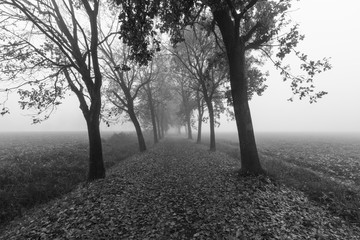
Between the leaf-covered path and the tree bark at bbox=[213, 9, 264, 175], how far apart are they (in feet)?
4.17

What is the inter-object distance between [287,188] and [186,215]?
6.35 meters

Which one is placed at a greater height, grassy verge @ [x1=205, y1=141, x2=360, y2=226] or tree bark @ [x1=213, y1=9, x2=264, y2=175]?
tree bark @ [x1=213, y1=9, x2=264, y2=175]

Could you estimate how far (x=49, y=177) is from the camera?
13.9m

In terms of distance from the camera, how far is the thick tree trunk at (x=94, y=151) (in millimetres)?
13359

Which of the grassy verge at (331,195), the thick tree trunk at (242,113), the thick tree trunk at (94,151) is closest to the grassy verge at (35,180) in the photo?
the thick tree trunk at (94,151)

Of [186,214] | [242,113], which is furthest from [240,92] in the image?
[186,214]

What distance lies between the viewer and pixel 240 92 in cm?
1253

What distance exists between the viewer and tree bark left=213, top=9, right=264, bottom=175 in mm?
12312

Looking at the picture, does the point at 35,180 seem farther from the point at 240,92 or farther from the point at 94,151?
the point at 240,92

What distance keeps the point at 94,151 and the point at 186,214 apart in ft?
27.7

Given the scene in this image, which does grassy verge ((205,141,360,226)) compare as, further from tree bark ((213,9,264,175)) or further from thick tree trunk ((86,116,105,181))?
thick tree trunk ((86,116,105,181))

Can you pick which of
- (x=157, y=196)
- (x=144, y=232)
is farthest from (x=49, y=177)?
(x=144, y=232)

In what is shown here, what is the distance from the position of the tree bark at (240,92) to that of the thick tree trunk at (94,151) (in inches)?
382

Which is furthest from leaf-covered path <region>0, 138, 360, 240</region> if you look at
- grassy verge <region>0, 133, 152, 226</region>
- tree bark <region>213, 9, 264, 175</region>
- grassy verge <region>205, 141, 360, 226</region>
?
grassy verge <region>0, 133, 152, 226</region>
